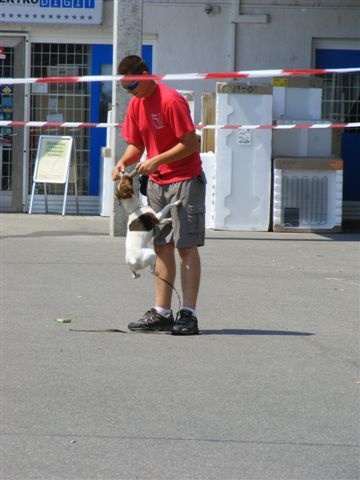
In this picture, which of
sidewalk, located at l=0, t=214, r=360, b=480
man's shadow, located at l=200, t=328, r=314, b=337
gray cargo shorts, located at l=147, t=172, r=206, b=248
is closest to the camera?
sidewalk, located at l=0, t=214, r=360, b=480

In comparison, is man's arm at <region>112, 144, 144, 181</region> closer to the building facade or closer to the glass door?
the building facade

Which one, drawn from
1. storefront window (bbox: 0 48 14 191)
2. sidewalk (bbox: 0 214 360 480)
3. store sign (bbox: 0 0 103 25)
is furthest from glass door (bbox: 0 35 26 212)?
sidewalk (bbox: 0 214 360 480)

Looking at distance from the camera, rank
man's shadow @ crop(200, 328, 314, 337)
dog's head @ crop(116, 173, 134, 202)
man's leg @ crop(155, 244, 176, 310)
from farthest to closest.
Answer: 1. man's shadow @ crop(200, 328, 314, 337)
2. man's leg @ crop(155, 244, 176, 310)
3. dog's head @ crop(116, 173, 134, 202)

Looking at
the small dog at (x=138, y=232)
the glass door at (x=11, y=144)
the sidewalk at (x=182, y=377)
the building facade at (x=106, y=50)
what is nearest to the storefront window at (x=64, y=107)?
the building facade at (x=106, y=50)

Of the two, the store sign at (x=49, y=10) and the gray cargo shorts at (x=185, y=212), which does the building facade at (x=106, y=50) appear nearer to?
the store sign at (x=49, y=10)

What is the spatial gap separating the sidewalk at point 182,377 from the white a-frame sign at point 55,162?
188 inches

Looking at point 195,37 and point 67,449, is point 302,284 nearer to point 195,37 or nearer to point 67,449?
point 67,449

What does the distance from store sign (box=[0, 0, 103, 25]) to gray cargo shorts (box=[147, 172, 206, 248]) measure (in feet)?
28.4

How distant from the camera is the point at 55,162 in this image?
16.3 meters

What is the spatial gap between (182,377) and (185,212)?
4.84 ft

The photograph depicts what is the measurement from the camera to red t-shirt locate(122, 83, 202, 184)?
765 cm

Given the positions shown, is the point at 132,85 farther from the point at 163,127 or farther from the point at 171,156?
the point at 171,156

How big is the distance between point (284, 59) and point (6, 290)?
8.05 metres

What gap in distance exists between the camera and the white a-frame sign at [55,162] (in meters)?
16.2
